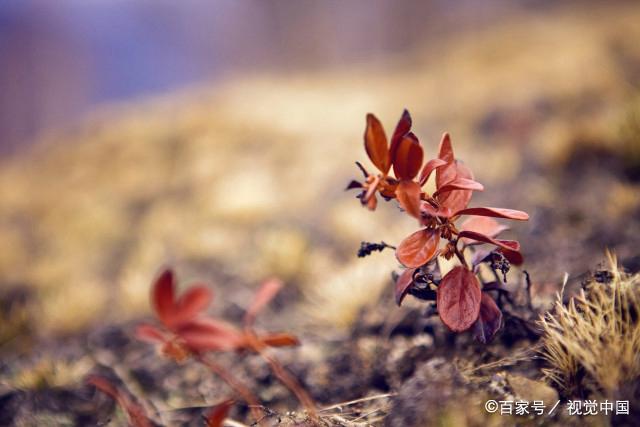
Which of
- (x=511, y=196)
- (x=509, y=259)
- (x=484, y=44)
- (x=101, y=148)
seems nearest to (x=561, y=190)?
(x=511, y=196)

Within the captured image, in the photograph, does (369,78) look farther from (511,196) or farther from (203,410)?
(203,410)

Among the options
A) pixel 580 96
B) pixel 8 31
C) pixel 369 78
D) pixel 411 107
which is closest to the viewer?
pixel 580 96

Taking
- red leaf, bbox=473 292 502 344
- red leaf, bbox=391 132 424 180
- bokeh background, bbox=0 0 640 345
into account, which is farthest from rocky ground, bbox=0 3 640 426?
red leaf, bbox=391 132 424 180

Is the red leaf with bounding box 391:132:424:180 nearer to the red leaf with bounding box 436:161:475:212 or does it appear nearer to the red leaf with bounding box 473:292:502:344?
the red leaf with bounding box 436:161:475:212

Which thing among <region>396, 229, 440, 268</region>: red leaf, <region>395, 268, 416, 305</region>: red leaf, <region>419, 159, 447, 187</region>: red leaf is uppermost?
<region>419, 159, 447, 187</region>: red leaf

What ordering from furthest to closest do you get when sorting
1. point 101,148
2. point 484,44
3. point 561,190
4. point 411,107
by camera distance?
point 484,44, point 101,148, point 411,107, point 561,190

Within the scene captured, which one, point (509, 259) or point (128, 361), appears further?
point (128, 361)

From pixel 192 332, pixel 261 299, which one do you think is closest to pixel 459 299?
pixel 261 299
